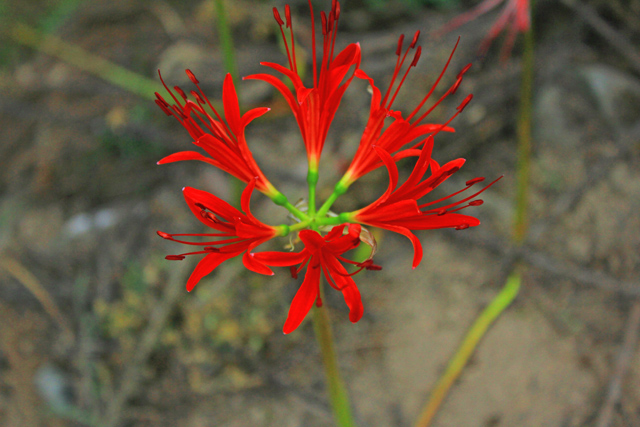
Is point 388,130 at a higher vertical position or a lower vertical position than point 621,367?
higher

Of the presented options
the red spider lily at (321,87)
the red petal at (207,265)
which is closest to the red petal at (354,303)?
the red petal at (207,265)

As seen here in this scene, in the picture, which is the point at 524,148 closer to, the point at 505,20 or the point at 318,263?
the point at 505,20

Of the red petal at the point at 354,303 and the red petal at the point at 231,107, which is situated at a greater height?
the red petal at the point at 231,107

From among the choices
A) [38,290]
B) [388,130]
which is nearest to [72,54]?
[38,290]

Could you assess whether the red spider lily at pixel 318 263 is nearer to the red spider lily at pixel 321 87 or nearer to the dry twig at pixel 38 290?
the red spider lily at pixel 321 87

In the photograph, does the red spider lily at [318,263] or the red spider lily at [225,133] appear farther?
the red spider lily at [225,133]

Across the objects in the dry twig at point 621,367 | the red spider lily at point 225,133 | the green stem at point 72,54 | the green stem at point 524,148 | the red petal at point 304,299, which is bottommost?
the dry twig at point 621,367
